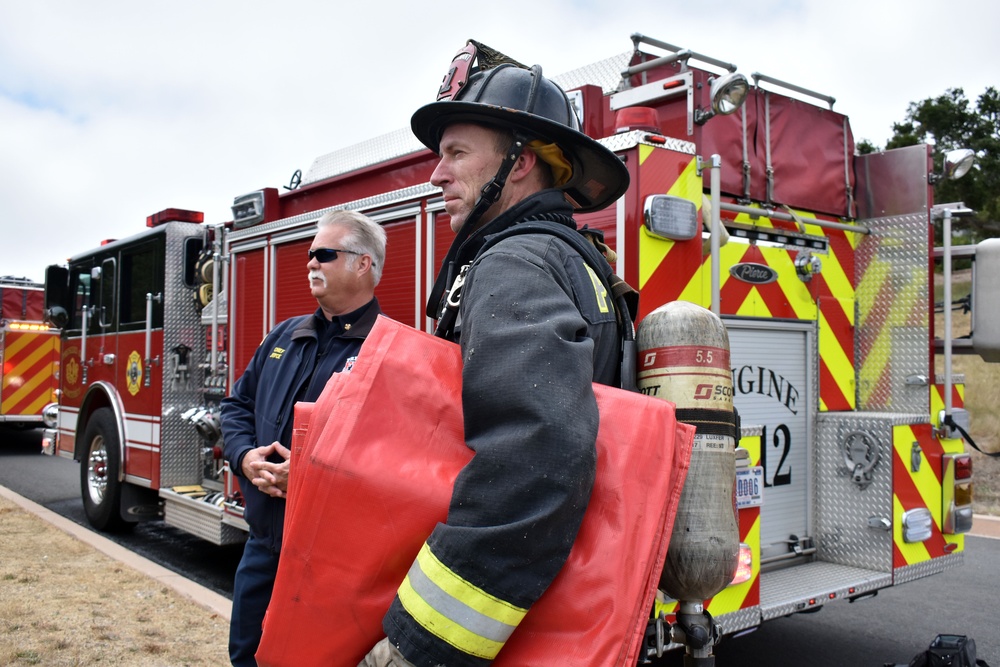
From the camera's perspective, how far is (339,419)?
4.27 ft

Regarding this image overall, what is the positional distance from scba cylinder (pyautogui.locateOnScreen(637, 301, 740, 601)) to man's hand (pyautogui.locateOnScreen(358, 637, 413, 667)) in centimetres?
55

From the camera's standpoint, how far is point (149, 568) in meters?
5.32

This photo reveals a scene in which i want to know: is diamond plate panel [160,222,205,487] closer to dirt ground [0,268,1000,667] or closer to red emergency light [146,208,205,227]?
red emergency light [146,208,205,227]

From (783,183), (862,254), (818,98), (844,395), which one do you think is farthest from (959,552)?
(818,98)

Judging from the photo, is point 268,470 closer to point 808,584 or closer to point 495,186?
point 495,186

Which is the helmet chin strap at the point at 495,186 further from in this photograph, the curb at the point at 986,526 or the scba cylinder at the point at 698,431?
the curb at the point at 986,526

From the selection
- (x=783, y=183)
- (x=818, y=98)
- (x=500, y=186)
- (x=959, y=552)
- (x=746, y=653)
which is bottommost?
(x=746, y=653)

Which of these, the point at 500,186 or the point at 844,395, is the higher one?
the point at 500,186

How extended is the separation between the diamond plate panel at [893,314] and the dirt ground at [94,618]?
11.5ft

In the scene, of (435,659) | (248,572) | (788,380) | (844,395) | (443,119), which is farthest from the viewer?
(844,395)

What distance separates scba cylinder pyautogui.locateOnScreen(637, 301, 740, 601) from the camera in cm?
153

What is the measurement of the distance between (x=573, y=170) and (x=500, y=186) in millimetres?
266

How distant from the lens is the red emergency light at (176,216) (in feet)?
21.1

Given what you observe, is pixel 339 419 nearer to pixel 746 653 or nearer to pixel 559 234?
pixel 559 234
